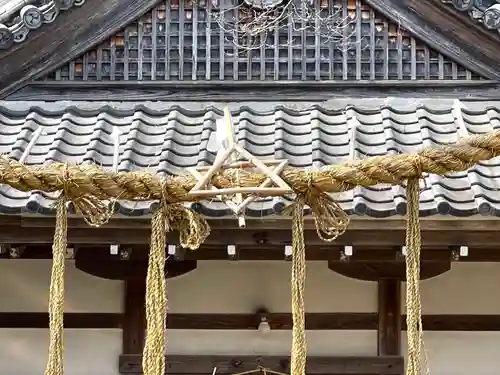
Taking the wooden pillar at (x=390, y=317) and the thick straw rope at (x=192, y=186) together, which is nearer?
the thick straw rope at (x=192, y=186)

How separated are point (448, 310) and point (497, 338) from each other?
385mm

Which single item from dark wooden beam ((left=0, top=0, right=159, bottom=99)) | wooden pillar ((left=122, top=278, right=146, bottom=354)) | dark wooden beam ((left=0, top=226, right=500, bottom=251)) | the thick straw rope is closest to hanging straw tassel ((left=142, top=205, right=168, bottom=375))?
the thick straw rope

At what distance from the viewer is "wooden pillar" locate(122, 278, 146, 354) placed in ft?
17.5

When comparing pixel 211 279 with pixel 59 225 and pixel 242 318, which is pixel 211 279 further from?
pixel 59 225

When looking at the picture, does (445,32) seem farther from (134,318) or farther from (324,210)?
(324,210)

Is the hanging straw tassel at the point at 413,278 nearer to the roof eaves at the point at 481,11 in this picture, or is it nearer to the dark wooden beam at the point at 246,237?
the dark wooden beam at the point at 246,237

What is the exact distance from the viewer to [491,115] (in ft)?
17.6

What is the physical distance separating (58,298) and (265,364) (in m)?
2.60

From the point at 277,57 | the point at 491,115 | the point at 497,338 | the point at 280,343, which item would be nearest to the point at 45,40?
the point at 277,57

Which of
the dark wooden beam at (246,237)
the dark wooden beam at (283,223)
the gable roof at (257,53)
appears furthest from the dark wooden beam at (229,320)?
the gable roof at (257,53)

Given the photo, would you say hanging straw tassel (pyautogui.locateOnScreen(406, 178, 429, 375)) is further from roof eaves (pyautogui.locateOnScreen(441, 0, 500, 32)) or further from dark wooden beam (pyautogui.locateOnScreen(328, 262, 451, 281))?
roof eaves (pyautogui.locateOnScreen(441, 0, 500, 32))

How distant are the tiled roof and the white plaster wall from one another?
3.04 feet

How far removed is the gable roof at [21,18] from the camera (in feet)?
17.6

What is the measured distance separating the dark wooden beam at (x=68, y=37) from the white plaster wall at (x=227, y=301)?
134 cm
